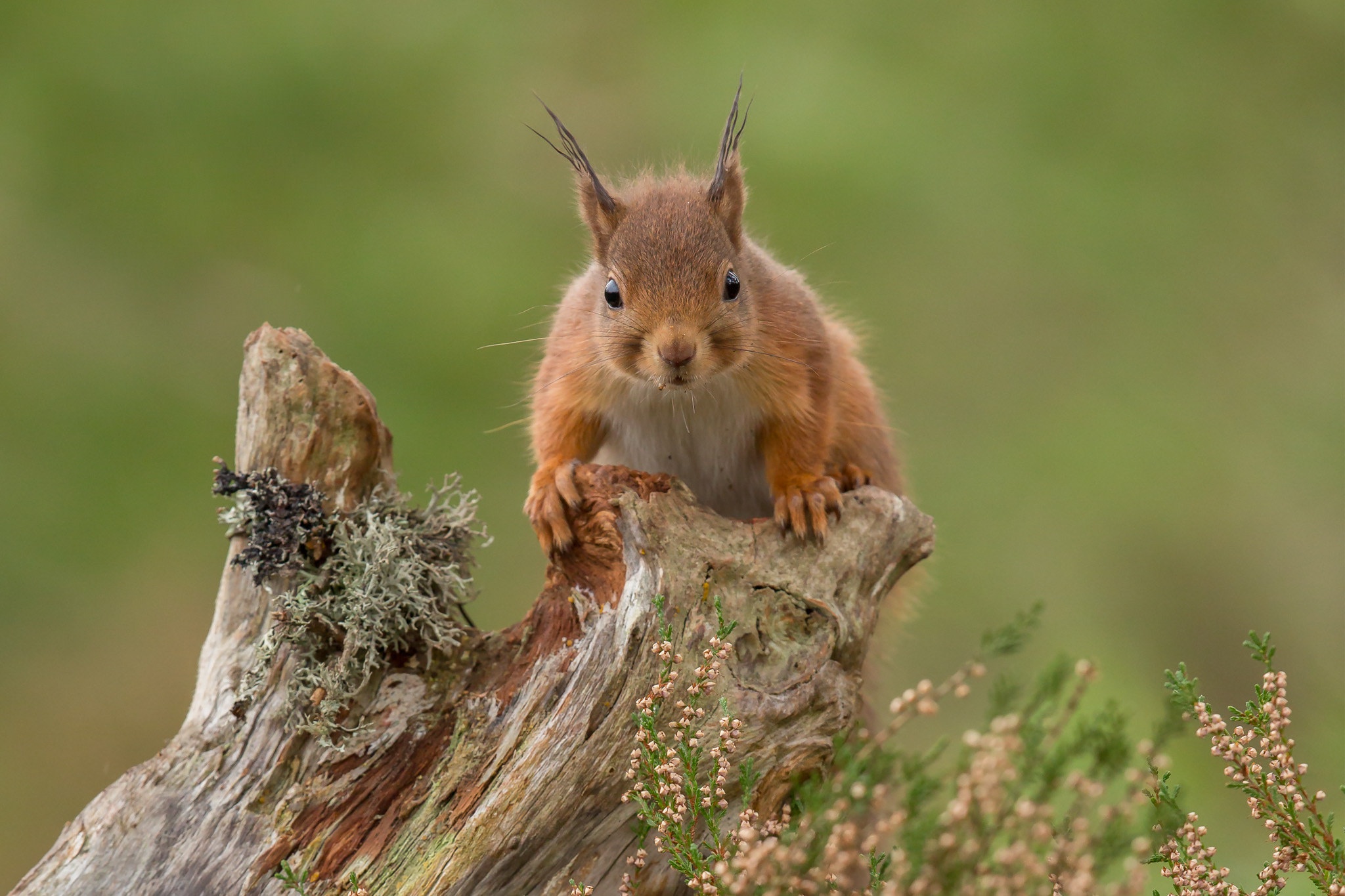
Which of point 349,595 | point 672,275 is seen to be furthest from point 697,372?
point 349,595

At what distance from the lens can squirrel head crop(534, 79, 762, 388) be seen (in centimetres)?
223

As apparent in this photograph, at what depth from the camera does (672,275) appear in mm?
2299

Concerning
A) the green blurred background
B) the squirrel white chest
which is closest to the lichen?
the squirrel white chest

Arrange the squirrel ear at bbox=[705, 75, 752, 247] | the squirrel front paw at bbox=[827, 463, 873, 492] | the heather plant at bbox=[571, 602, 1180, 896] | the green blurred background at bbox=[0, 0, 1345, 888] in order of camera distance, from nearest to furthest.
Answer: the heather plant at bbox=[571, 602, 1180, 896] → the squirrel ear at bbox=[705, 75, 752, 247] → the squirrel front paw at bbox=[827, 463, 873, 492] → the green blurred background at bbox=[0, 0, 1345, 888]

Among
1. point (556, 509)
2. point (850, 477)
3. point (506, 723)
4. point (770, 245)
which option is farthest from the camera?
point (770, 245)

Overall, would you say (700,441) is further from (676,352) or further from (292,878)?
(292,878)

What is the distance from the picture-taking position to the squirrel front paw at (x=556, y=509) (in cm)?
223

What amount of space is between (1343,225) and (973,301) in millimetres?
1434

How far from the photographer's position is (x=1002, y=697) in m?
1.85

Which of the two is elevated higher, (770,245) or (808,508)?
(770,245)

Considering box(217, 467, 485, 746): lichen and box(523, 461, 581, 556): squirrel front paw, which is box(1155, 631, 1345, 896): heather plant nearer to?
box(523, 461, 581, 556): squirrel front paw

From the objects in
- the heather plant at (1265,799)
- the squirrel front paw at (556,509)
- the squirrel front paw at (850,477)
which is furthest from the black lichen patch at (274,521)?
the heather plant at (1265,799)

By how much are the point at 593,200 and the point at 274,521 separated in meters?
1.00

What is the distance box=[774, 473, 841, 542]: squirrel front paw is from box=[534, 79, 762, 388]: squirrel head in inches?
11.5
